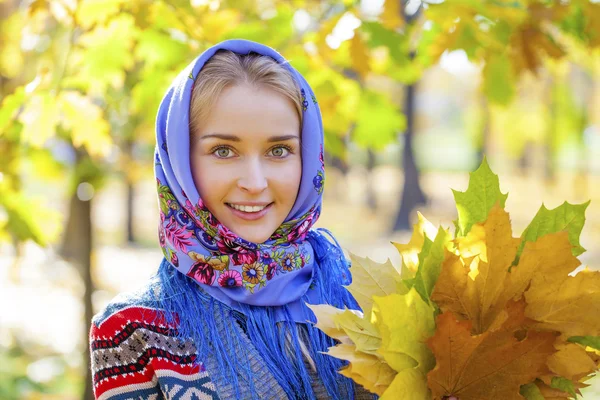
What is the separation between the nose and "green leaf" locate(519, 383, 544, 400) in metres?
0.68

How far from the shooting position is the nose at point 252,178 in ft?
4.93

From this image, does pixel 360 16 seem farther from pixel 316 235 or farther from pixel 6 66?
pixel 6 66

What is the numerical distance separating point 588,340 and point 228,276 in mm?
750

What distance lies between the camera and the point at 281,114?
1.56 m

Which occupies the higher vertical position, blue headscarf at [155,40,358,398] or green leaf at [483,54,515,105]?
green leaf at [483,54,515,105]

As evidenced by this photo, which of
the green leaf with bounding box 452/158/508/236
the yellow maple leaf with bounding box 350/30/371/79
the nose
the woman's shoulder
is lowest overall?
the green leaf with bounding box 452/158/508/236

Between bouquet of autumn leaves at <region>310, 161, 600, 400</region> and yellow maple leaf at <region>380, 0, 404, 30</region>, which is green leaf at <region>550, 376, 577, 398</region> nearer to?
bouquet of autumn leaves at <region>310, 161, 600, 400</region>

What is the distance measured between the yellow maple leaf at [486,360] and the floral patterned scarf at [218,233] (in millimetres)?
511

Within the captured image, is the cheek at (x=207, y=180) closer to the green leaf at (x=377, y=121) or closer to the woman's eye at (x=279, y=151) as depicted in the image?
the woman's eye at (x=279, y=151)

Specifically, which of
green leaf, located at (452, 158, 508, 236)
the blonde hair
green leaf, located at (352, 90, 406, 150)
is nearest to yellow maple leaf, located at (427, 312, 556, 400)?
green leaf, located at (452, 158, 508, 236)

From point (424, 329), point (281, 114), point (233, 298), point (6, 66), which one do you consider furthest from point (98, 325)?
point (6, 66)

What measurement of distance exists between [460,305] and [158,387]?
2.31ft

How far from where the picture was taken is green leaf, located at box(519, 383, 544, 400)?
1186 millimetres

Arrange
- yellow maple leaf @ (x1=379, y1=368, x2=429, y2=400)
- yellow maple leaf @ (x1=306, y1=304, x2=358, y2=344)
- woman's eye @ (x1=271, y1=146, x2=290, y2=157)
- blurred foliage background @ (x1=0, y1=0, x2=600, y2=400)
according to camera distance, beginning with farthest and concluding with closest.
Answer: blurred foliage background @ (x1=0, y1=0, x2=600, y2=400) < woman's eye @ (x1=271, y1=146, x2=290, y2=157) < yellow maple leaf @ (x1=306, y1=304, x2=358, y2=344) < yellow maple leaf @ (x1=379, y1=368, x2=429, y2=400)
